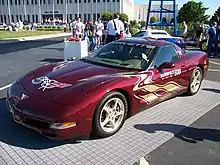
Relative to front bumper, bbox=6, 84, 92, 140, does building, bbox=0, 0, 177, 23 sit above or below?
above

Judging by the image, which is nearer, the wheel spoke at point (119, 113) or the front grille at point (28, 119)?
the front grille at point (28, 119)

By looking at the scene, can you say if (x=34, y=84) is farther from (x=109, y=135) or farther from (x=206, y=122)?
(x=206, y=122)

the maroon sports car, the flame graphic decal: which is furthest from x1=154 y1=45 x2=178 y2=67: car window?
the flame graphic decal

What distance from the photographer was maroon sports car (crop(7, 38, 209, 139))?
3369mm

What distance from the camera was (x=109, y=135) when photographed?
384 cm

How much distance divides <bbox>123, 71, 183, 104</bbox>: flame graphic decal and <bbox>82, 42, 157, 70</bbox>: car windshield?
23cm

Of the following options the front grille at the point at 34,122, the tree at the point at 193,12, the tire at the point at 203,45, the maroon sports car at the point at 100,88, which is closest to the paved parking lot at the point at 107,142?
the maroon sports car at the point at 100,88

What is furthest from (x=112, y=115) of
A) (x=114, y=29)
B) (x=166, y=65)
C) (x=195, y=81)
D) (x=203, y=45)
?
(x=203, y=45)

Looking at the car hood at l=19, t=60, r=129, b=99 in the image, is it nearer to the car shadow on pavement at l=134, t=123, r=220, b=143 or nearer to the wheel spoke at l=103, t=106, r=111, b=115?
the wheel spoke at l=103, t=106, r=111, b=115

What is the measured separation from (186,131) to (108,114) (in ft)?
4.19

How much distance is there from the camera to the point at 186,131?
4109mm

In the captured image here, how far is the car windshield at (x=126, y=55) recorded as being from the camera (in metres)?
4.55

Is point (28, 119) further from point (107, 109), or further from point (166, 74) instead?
point (166, 74)

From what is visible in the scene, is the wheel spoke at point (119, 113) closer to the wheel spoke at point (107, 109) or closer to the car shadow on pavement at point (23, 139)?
the wheel spoke at point (107, 109)
